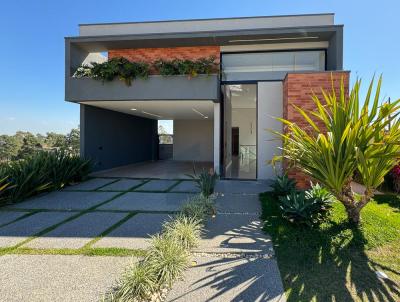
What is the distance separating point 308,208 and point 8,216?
5710mm

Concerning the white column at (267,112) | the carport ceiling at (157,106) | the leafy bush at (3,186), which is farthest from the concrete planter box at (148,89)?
the leafy bush at (3,186)

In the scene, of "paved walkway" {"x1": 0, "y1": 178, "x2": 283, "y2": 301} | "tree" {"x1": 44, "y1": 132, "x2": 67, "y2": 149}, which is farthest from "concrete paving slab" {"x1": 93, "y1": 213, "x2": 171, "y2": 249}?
"tree" {"x1": 44, "y1": 132, "x2": 67, "y2": 149}

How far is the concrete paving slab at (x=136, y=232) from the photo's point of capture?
372cm

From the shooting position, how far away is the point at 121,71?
8.86m

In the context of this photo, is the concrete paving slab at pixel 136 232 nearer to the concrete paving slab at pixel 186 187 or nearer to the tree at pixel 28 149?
the concrete paving slab at pixel 186 187

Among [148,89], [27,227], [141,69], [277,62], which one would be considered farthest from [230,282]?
[277,62]

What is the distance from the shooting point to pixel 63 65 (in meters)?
9.39

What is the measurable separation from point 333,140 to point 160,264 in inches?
114

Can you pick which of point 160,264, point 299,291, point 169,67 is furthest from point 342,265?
point 169,67

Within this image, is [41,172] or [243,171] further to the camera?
[243,171]

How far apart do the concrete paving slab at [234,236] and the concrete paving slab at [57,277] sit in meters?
1.18

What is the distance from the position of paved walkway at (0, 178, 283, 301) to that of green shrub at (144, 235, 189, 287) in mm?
114

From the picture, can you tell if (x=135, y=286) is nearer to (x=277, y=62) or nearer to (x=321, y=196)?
(x=321, y=196)

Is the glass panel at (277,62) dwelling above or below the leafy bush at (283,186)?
above
